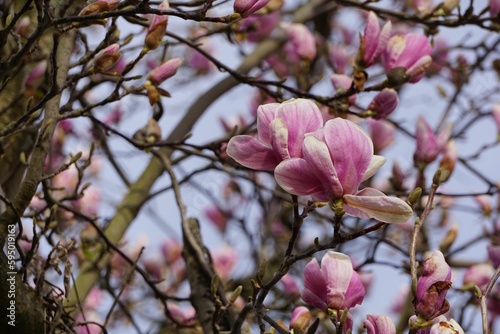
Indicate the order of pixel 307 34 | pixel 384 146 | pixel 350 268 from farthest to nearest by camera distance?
pixel 384 146 → pixel 307 34 → pixel 350 268

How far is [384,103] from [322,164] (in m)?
0.80

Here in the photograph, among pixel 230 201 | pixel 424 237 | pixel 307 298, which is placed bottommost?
pixel 307 298

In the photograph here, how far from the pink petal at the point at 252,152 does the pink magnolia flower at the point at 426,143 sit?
42.5 inches

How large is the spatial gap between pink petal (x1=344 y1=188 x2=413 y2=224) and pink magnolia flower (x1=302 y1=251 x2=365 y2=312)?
0.41ft

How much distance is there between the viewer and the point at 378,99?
172 centimetres

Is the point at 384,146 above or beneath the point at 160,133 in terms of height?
above

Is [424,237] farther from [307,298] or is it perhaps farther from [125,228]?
[307,298]

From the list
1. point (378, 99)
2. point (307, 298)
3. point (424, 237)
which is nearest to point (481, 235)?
point (424, 237)

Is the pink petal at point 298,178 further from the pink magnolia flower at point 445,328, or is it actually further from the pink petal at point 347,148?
the pink magnolia flower at point 445,328

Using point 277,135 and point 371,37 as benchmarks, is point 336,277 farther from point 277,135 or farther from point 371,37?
point 371,37

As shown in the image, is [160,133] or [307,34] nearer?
[160,133]

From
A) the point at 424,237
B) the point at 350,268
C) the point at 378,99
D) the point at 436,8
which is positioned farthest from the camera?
the point at 424,237

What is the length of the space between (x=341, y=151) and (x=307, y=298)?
0.94 feet

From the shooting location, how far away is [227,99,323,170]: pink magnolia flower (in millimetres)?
1028
